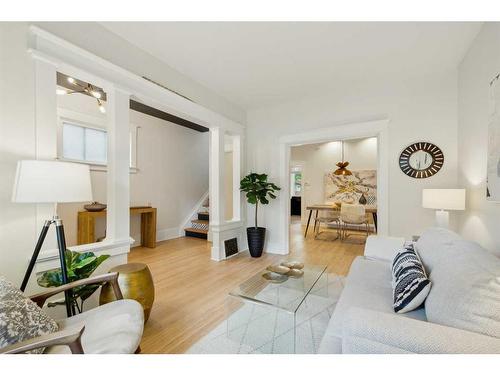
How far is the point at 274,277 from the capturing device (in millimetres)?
1930

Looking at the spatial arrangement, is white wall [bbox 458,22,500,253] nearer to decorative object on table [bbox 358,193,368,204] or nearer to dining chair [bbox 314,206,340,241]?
dining chair [bbox 314,206,340,241]

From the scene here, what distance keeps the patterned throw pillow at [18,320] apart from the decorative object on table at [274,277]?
1.42 metres

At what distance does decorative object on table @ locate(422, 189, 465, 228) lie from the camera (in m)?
2.11

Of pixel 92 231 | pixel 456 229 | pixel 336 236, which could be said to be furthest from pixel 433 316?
pixel 336 236

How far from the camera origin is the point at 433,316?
94 centimetres

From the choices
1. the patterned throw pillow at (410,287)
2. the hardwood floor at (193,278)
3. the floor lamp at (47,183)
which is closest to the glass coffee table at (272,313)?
the hardwood floor at (193,278)

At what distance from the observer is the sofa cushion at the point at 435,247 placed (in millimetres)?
1235

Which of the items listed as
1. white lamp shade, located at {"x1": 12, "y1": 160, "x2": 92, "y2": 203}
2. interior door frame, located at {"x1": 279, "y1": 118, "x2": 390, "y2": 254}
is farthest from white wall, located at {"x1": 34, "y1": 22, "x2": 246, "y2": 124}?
interior door frame, located at {"x1": 279, "y1": 118, "x2": 390, "y2": 254}

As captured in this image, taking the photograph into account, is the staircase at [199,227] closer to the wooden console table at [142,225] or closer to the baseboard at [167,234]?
the baseboard at [167,234]

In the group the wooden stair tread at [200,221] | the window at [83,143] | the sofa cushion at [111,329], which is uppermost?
the window at [83,143]

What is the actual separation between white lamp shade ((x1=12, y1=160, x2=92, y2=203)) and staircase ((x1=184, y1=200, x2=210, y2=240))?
3510 mm

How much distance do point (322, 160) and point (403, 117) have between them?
3.80 metres

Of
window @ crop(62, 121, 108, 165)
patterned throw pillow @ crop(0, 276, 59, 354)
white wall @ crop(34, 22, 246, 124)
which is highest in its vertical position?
white wall @ crop(34, 22, 246, 124)

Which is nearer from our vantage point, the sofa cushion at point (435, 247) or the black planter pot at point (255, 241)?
the sofa cushion at point (435, 247)
